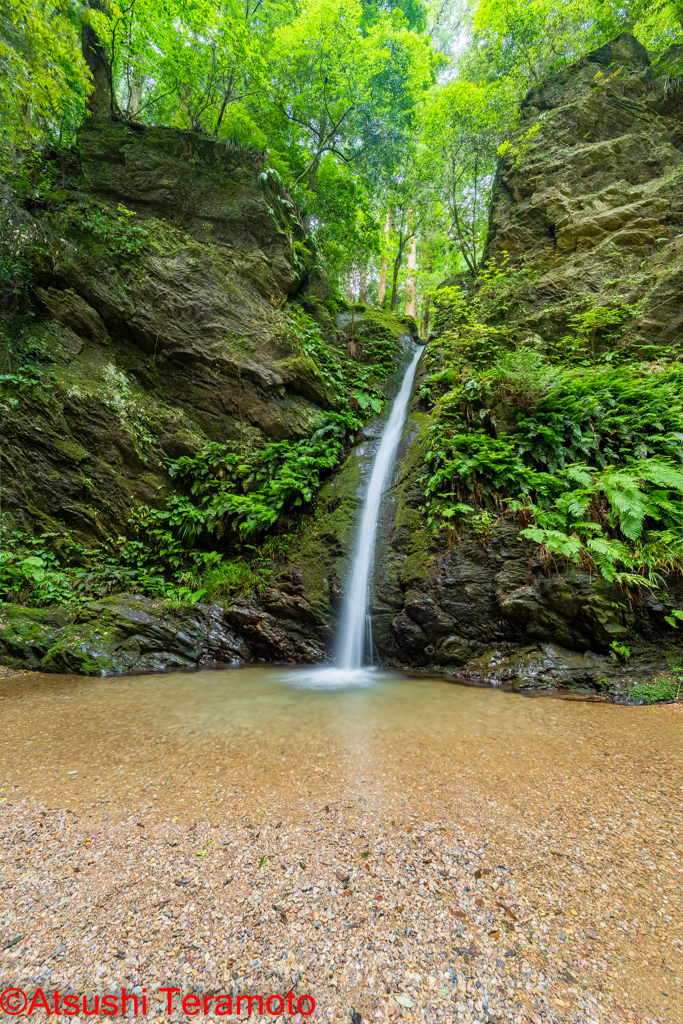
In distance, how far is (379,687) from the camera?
4293 millimetres

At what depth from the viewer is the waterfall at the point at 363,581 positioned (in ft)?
17.6

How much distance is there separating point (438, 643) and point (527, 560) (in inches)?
56.1

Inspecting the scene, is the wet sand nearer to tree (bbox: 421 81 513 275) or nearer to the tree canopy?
the tree canopy

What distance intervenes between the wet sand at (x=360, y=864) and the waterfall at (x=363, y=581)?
2249 mm

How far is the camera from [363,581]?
5.76 meters

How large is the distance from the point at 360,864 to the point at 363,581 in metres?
4.12

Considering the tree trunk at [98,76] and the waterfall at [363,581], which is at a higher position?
the tree trunk at [98,76]

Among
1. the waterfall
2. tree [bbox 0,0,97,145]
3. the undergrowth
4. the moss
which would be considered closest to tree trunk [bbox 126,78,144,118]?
tree [bbox 0,0,97,145]

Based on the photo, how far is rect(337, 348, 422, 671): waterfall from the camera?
5.35 meters

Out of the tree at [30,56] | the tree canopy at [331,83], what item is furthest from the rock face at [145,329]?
the tree at [30,56]

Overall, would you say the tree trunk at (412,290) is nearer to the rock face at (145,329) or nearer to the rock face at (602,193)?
the rock face at (602,193)

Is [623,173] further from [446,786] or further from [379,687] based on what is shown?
[446,786]

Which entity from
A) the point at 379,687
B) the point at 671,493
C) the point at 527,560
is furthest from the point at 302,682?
the point at 671,493

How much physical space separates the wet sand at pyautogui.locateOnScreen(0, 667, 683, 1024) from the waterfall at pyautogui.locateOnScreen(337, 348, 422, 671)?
7.38 feet
